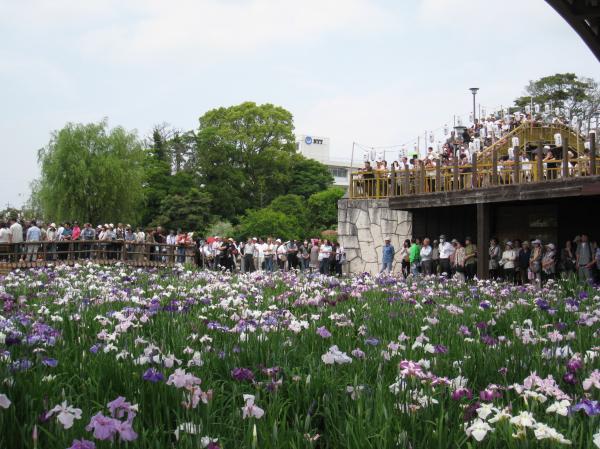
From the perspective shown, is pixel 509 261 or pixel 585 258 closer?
pixel 585 258

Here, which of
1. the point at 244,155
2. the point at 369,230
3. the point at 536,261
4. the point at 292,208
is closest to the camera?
the point at 536,261

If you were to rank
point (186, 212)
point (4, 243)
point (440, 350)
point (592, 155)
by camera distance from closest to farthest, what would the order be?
point (440, 350)
point (592, 155)
point (4, 243)
point (186, 212)

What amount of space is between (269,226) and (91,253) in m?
21.8

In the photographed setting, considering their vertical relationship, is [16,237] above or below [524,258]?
above

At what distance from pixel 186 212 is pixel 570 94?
98.3ft

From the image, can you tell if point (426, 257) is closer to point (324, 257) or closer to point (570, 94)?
point (324, 257)

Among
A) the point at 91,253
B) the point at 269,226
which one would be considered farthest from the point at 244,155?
the point at 91,253

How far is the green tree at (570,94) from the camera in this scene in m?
48.9

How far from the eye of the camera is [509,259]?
16.5 m

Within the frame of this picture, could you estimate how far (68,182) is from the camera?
43.0 meters

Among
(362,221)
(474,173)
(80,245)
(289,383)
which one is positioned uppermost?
(474,173)

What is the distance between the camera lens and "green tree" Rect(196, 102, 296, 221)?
53.8 metres

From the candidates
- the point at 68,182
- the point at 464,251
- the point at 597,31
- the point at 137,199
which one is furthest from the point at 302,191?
the point at 597,31

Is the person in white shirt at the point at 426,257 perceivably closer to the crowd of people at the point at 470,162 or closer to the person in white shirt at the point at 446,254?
the person in white shirt at the point at 446,254
